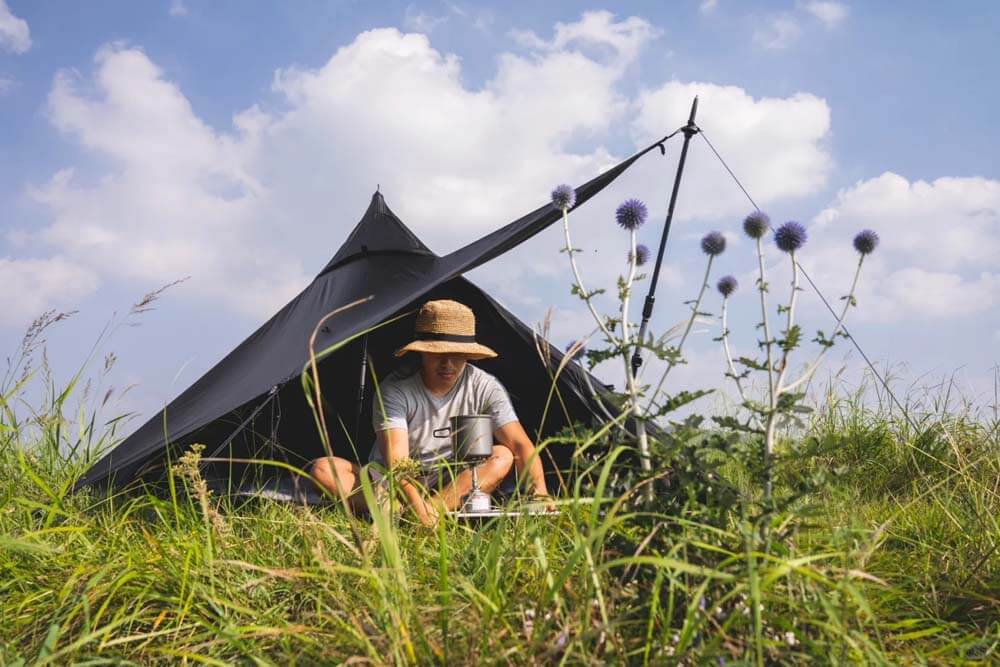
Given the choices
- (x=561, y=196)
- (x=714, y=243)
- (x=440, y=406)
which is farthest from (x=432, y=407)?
(x=714, y=243)

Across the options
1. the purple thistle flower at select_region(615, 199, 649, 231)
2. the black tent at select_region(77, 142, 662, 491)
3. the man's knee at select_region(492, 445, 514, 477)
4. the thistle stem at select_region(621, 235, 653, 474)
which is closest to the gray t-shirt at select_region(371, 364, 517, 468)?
the man's knee at select_region(492, 445, 514, 477)

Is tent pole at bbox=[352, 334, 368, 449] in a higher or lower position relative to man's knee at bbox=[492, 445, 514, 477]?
higher

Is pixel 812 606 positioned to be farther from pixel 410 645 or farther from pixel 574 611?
pixel 410 645

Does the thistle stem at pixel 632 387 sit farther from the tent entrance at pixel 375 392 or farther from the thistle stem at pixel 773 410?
the tent entrance at pixel 375 392

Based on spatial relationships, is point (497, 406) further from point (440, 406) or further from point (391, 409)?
point (391, 409)

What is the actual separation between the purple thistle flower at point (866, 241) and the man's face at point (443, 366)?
6.13ft

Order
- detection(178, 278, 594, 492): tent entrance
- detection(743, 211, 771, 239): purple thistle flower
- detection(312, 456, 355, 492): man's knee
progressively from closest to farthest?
1. detection(743, 211, 771, 239): purple thistle flower
2. detection(312, 456, 355, 492): man's knee
3. detection(178, 278, 594, 492): tent entrance

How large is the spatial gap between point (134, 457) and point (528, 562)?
207 cm

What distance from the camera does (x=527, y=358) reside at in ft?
14.9

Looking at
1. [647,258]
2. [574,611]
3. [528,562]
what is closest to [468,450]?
[647,258]

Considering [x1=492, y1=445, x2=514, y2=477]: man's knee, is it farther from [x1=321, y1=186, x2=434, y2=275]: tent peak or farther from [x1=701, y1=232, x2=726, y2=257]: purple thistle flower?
[x1=701, y1=232, x2=726, y2=257]: purple thistle flower

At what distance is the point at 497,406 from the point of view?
3967mm

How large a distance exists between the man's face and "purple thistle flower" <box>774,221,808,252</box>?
5.75 feet

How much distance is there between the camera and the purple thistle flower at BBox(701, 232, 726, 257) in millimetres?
2631
